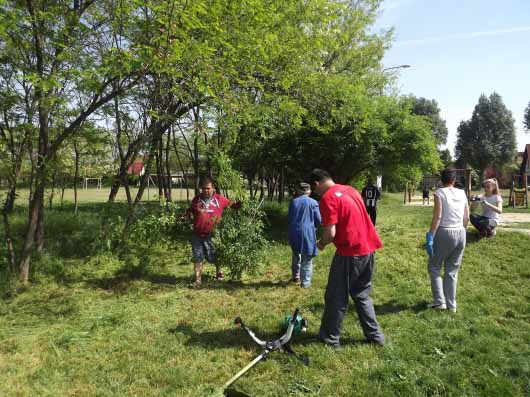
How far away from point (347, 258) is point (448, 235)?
1.61 m

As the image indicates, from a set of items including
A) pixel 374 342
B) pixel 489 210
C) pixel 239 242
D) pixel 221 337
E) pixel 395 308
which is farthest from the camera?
pixel 489 210

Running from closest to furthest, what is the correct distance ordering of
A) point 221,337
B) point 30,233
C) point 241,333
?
point 221,337 < point 241,333 < point 30,233

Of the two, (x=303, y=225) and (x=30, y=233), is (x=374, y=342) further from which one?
Answer: (x=30, y=233)

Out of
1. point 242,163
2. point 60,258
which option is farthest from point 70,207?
point 60,258

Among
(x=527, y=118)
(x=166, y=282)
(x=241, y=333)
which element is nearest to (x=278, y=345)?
(x=241, y=333)

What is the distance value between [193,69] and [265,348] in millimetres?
3537

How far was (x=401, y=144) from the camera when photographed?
10.0 m

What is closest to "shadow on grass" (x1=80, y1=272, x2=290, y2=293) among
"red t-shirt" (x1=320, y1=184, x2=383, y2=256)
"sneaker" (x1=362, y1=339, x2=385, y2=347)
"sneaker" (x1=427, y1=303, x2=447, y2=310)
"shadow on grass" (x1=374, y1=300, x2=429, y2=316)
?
"shadow on grass" (x1=374, y1=300, x2=429, y2=316)

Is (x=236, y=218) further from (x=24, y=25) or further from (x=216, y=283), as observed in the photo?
(x=24, y=25)

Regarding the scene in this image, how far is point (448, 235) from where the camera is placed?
4.66 meters

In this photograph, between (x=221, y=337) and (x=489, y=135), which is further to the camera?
(x=489, y=135)

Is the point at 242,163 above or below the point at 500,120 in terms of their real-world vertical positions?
below

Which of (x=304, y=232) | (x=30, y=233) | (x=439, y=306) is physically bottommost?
(x=439, y=306)

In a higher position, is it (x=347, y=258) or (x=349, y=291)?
(x=347, y=258)
